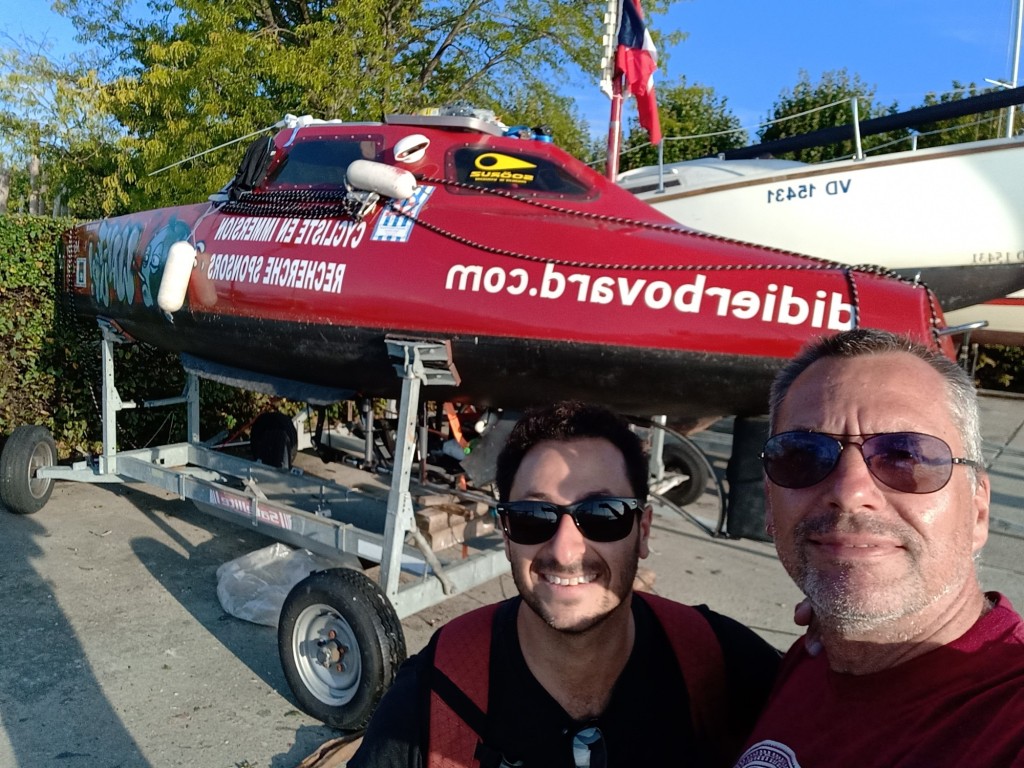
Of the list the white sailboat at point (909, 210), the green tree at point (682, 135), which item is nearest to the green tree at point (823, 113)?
the green tree at point (682, 135)

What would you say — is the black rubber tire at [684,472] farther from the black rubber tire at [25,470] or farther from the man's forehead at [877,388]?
the man's forehead at [877,388]

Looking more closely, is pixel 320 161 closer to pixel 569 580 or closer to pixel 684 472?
pixel 569 580

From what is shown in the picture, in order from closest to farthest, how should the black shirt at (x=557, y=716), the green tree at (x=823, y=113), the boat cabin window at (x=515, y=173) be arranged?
1. the black shirt at (x=557, y=716)
2. the boat cabin window at (x=515, y=173)
3. the green tree at (x=823, y=113)

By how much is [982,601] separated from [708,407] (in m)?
2.34

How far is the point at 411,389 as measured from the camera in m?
3.50

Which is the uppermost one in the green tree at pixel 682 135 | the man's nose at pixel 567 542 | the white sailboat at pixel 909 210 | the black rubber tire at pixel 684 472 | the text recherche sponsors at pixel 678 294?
the green tree at pixel 682 135

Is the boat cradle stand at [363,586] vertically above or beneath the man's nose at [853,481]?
beneath

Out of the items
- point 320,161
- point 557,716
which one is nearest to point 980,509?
point 557,716

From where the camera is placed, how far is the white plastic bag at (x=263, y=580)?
4.25 meters

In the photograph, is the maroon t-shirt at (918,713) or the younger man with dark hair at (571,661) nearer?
the maroon t-shirt at (918,713)

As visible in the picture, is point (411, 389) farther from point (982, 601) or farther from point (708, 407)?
point (982, 601)

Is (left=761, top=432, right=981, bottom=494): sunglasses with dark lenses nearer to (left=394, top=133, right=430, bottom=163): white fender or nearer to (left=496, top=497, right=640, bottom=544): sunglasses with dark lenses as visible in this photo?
(left=496, top=497, right=640, bottom=544): sunglasses with dark lenses

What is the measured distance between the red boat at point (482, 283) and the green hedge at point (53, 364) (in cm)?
251

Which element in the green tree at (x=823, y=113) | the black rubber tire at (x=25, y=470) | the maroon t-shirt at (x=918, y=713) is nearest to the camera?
the maroon t-shirt at (x=918, y=713)
